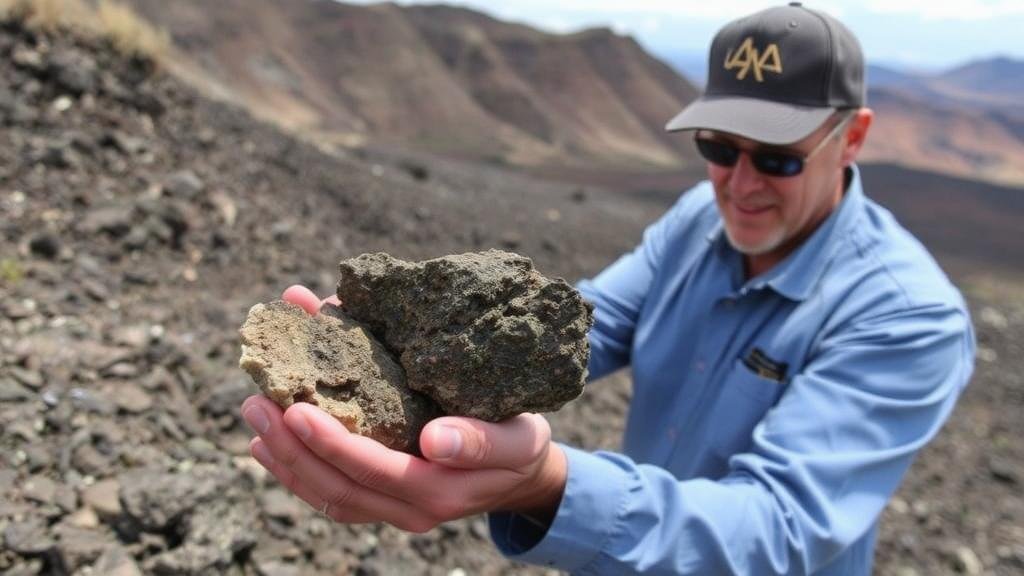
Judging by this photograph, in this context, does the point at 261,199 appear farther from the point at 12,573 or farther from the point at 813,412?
the point at 813,412

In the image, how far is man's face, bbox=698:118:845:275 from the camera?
2631mm

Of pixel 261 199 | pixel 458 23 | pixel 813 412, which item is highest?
pixel 813 412

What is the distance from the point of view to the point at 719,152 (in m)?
→ 2.73

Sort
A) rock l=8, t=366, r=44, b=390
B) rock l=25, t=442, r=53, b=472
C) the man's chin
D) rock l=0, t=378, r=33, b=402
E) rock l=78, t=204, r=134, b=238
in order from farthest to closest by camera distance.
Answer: rock l=78, t=204, r=134, b=238 < rock l=8, t=366, r=44, b=390 < rock l=0, t=378, r=33, b=402 < rock l=25, t=442, r=53, b=472 < the man's chin

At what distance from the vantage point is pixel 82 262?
5.04 metres

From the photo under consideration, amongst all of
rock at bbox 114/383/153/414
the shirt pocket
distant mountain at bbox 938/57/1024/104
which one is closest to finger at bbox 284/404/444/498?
the shirt pocket

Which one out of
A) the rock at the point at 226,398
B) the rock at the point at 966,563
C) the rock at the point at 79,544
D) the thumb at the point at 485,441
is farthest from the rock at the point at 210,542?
the rock at the point at 966,563

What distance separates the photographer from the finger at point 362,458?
4.89ft

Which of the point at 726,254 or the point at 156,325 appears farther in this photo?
the point at 156,325

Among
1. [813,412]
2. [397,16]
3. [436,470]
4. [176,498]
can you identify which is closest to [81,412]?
[176,498]

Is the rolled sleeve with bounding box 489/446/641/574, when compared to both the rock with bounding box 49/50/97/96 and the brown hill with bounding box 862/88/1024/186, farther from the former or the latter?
the brown hill with bounding box 862/88/1024/186

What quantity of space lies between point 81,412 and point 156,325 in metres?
1.11

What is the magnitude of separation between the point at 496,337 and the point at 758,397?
1.15m

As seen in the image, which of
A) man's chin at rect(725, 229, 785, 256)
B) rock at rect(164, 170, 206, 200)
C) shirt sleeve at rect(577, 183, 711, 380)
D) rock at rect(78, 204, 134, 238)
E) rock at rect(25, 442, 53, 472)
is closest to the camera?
man's chin at rect(725, 229, 785, 256)
